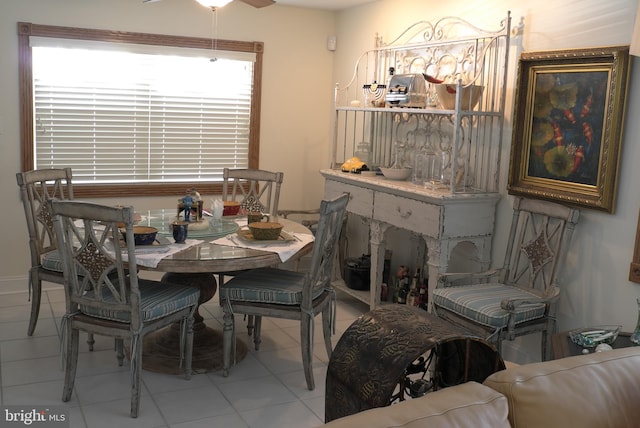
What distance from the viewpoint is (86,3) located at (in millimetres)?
4730

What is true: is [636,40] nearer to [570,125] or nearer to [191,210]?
[570,125]

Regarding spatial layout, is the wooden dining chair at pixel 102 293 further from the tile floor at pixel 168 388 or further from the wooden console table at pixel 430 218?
the wooden console table at pixel 430 218

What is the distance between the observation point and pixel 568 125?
3410 mm

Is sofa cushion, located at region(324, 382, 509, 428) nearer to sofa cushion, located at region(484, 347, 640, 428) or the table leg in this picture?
sofa cushion, located at region(484, 347, 640, 428)

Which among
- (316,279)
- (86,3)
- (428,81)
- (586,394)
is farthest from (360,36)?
(586,394)

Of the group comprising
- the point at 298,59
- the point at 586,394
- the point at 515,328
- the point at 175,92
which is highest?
the point at 298,59

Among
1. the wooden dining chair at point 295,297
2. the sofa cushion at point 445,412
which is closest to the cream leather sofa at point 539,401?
the sofa cushion at point 445,412

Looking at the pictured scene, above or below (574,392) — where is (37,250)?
below

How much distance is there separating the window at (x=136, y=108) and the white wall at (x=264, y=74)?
0.08 metres

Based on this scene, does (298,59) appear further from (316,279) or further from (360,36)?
(316,279)

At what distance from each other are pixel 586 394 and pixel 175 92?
4.22m

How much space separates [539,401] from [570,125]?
2.21m

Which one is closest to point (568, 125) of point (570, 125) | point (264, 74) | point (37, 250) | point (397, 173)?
point (570, 125)

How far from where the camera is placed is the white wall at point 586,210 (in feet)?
10.2
